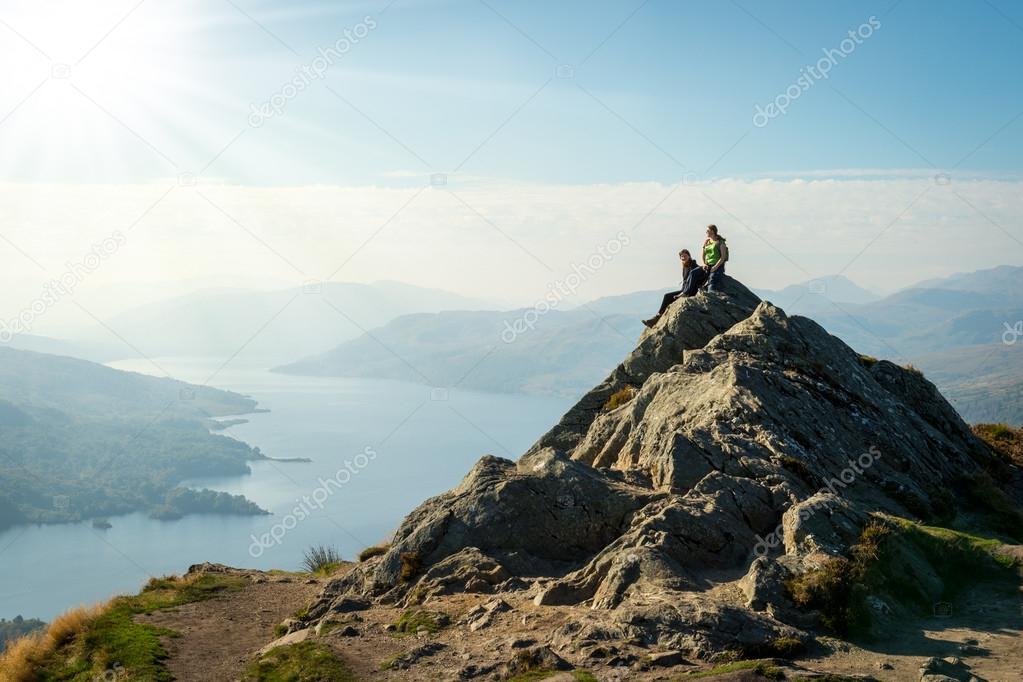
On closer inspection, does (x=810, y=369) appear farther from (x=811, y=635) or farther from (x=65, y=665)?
(x=65, y=665)

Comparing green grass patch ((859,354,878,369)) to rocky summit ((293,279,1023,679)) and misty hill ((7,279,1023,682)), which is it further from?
misty hill ((7,279,1023,682))

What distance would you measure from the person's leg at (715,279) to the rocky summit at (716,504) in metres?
3.32

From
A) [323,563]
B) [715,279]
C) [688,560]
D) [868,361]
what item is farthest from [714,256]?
[323,563]

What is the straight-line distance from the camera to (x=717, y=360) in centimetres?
2697

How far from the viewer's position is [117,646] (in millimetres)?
21047

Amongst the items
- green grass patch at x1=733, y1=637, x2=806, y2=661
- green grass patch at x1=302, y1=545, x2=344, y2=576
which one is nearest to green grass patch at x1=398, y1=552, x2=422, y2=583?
green grass patch at x1=733, y1=637, x2=806, y2=661

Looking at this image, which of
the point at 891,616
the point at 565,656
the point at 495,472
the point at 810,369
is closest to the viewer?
the point at 565,656

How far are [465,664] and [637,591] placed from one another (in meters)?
4.27

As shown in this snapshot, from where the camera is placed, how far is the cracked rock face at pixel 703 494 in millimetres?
16703

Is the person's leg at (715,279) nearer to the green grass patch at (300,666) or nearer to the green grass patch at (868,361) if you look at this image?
the green grass patch at (868,361)

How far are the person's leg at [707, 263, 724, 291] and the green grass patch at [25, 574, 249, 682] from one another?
83.0 ft

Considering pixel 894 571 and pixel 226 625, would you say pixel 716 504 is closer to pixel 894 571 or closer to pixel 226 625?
pixel 894 571

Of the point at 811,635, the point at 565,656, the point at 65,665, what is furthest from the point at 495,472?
the point at 65,665

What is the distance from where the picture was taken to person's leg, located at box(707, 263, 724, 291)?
112 ft
